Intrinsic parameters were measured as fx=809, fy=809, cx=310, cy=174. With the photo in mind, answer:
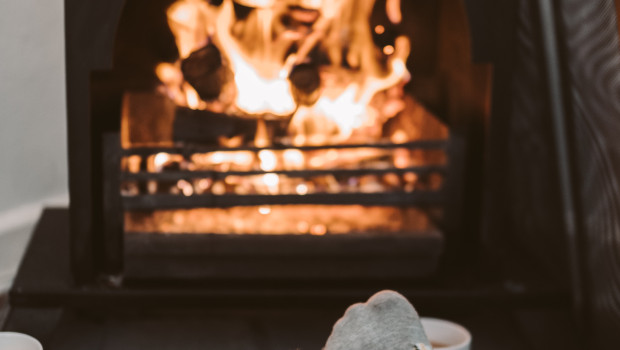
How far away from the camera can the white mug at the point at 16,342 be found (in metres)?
1.01

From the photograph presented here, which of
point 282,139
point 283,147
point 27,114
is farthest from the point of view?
point 27,114

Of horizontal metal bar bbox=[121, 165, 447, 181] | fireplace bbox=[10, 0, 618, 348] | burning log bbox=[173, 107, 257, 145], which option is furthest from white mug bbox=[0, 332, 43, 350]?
burning log bbox=[173, 107, 257, 145]

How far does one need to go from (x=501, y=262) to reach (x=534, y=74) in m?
0.32

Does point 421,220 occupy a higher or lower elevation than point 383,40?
lower

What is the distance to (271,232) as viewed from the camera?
4.15 ft

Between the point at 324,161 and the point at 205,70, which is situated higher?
the point at 205,70

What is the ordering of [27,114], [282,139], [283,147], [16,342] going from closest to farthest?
[16,342] < [283,147] < [282,139] < [27,114]

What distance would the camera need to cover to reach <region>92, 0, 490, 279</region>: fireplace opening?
4.18ft

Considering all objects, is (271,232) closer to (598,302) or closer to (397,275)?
(397,275)

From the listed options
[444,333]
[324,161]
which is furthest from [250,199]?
[444,333]

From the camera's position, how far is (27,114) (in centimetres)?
167

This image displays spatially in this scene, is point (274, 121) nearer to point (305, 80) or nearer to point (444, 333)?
point (305, 80)

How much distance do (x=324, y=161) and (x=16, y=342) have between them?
0.60 meters

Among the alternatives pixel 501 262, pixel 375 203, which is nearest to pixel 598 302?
pixel 501 262
